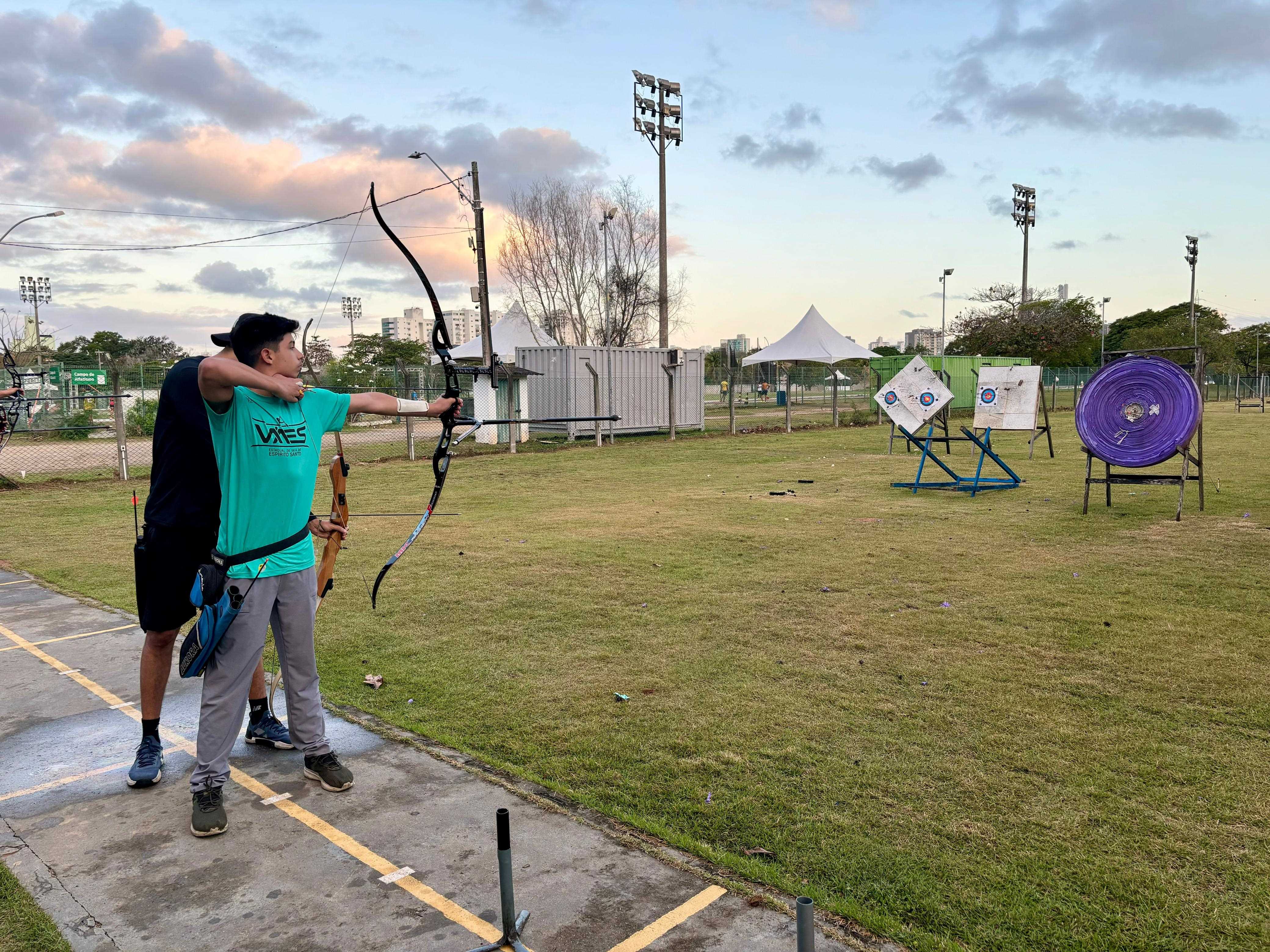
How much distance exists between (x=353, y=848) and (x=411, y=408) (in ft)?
5.47

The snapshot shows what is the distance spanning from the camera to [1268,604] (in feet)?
20.4

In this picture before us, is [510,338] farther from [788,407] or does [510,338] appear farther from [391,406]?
[391,406]

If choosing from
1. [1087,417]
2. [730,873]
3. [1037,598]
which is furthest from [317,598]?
[1087,417]

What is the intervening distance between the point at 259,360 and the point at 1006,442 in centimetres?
2129

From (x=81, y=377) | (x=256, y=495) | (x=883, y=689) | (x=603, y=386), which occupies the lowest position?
(x=883, y=689)

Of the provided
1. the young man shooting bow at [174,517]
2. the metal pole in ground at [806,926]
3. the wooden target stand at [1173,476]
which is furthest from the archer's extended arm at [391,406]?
the wooden target stand at [1173,476]

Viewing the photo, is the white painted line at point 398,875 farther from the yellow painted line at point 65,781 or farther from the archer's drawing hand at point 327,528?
the yellow painted line at point 65,781

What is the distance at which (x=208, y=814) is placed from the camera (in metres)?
3.29

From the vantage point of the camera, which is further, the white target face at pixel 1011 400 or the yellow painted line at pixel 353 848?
the white target face at pixel 1011 400

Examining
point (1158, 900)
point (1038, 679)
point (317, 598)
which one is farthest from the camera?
point (1038, 679)

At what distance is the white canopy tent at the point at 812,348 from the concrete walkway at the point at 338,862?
26642 millimetres

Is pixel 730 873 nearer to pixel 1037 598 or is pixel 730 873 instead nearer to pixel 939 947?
pixel 939 947

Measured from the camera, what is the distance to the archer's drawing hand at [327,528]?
158 inches

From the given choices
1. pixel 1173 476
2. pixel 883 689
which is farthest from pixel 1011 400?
pixel 883 689
